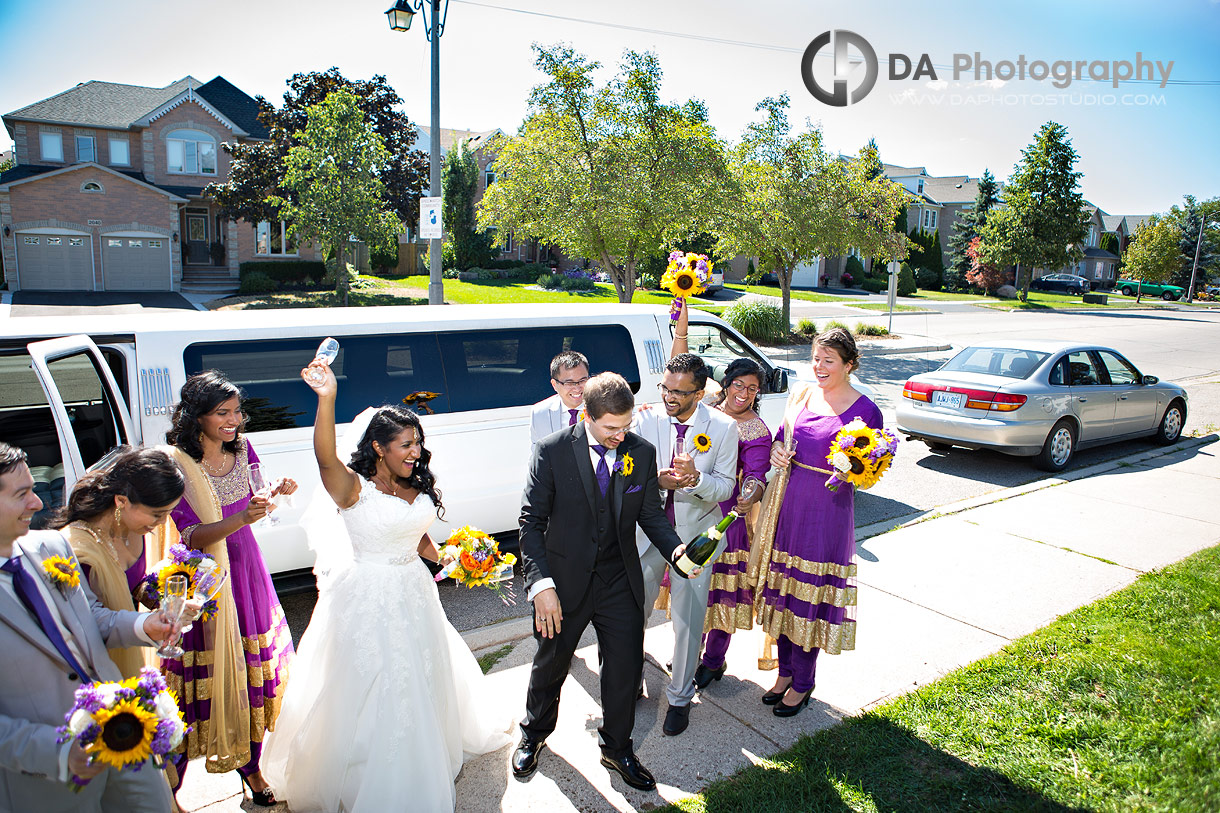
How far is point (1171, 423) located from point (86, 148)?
44.8 metres

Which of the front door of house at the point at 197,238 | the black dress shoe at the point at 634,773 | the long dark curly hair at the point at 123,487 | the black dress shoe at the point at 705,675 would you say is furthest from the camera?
the front door of house at the point at 197,238

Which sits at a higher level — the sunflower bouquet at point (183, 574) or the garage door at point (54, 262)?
the garage door at point (54, 262)

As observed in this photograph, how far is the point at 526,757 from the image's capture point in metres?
3.93

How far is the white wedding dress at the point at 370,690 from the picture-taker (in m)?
3.37

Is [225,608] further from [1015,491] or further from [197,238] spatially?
[197,238]

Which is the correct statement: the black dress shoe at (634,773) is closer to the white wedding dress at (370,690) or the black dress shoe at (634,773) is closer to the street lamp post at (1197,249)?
the white wedding dress at (370,690)

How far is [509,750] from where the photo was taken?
13.6 feet

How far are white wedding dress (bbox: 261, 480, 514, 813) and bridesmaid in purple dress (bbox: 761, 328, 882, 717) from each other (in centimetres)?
205

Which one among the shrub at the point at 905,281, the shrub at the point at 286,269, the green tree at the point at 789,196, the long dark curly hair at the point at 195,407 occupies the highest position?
the green tree at the point at 789,196

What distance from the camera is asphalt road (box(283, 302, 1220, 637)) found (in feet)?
21.0

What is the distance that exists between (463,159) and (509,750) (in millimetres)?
42692

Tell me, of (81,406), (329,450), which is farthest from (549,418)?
(81,406)

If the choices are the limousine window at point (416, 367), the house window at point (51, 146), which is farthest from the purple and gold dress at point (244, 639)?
the house window at point (51, 146)

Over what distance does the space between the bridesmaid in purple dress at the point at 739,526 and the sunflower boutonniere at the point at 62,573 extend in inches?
125
